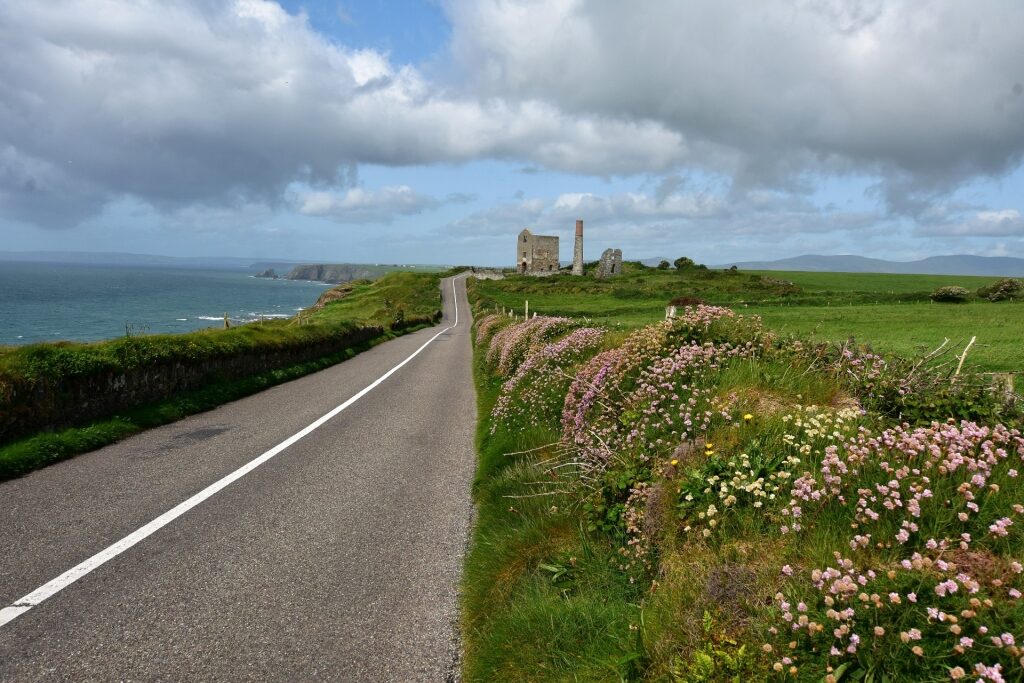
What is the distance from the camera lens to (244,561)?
5.61 metres

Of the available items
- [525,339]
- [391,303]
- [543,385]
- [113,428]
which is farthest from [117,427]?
[391,303]

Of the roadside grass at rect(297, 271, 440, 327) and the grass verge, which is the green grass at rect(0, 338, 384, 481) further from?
the roadside grass at rect(297, 271, 440, 327)

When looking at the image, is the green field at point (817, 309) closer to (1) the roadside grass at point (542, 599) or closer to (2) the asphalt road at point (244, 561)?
(1) the roadside grass at point (542, 599)

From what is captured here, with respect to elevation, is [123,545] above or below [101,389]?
below

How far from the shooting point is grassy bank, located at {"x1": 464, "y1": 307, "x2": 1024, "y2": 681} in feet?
9.59

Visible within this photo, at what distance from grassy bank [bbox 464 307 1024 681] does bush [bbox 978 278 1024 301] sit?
2186 inches

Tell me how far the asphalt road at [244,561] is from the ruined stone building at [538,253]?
111469 mm

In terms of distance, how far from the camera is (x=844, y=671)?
110 inches

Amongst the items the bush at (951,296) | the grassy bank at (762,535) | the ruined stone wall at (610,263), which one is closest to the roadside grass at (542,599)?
the grassy bank at (762,535)

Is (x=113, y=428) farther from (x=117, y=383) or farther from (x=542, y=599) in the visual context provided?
(x=542, y=599)

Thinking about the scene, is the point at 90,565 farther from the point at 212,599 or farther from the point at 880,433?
the point at 880,433

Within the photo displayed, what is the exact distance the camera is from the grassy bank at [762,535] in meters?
2.92

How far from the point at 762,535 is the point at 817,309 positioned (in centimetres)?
4625

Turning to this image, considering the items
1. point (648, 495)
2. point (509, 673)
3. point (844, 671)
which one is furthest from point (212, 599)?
point (844, 671)
